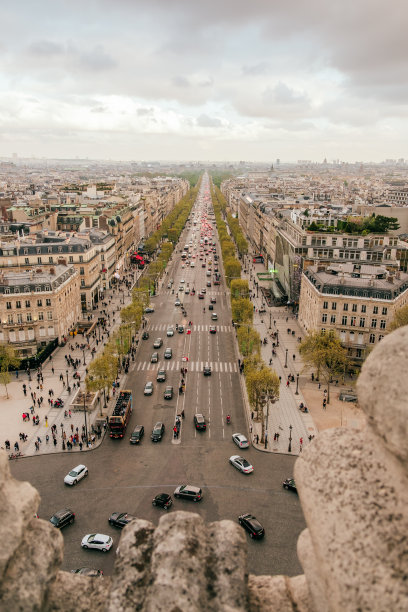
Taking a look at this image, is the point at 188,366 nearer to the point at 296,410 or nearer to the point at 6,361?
the point at 296,410

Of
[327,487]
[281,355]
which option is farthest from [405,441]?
[281,355]

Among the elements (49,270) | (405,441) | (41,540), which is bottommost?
(49,270)

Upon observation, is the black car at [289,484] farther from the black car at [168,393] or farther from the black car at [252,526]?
the black car at [168,393]

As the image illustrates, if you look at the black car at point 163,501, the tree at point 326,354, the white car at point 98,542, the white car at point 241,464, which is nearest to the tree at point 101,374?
the white car at point 241,464

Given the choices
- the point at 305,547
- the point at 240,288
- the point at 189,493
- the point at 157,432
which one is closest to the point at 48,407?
the point at 157,432

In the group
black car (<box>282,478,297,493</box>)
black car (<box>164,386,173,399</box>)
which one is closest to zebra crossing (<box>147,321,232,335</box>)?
black car (<box>164,386,173,399</box>)

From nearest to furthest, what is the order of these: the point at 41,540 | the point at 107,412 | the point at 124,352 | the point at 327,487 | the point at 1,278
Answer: the point at 327,487 < the point at 41,540 < the point at 107,412 < the point at 124,352 < the point at 1,278

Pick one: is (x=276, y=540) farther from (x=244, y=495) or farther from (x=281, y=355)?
(x=281, y=355)
